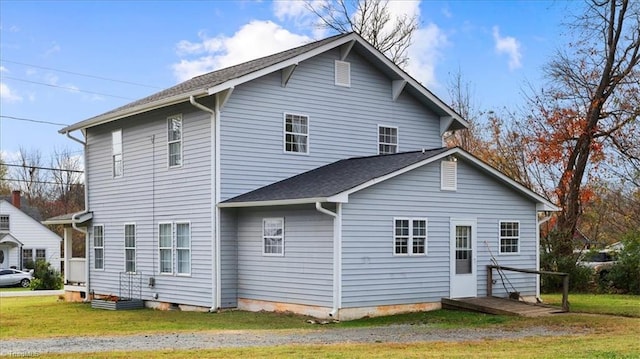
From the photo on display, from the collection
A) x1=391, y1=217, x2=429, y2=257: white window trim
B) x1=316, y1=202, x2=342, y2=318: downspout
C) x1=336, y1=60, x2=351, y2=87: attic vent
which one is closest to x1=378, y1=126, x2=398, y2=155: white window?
x1=336, y1=60, x2=351, y2=87: attic vent

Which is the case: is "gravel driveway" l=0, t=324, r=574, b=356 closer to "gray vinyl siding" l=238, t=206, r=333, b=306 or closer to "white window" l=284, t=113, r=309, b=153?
"gray vinyl siding" l=238, t=206, r=333, b=306

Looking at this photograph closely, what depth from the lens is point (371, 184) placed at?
18359 mm

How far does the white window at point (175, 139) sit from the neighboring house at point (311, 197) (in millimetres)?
55

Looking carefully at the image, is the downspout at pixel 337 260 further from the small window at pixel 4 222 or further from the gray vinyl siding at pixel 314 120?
the small window at pixel 4 222

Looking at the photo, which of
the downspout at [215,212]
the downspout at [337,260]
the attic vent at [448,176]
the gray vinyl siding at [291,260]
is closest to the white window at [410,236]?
the attic vent at [448,176]

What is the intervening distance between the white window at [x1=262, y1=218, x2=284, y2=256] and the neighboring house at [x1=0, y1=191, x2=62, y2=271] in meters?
37.6

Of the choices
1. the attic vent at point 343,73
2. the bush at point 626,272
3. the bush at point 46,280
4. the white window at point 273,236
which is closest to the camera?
the white window at point 273,236

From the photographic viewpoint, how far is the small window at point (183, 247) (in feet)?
71.6

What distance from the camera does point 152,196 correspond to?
77.1ft

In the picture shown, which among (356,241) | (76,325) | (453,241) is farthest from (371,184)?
(76,325)

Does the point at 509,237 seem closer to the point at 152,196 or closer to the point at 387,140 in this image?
the point at 387,140

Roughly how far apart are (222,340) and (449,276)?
24.8 ft

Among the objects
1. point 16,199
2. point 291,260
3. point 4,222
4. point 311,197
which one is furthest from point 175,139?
point 16,199

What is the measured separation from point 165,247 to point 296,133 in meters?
5.04
